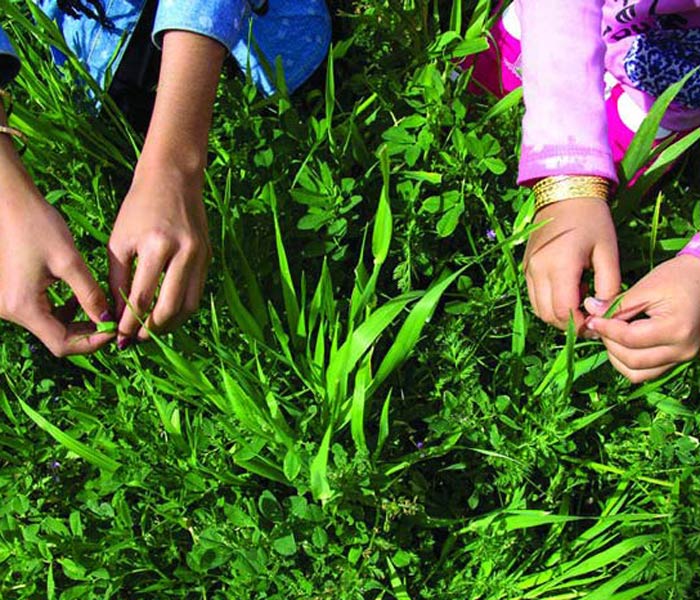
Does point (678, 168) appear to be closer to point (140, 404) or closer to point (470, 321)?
point (470, 321)

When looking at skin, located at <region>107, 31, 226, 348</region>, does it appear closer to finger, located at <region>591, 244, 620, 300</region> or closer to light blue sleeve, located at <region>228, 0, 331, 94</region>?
light blue sleeve, located at <region>228, 0, 331, 94</region>

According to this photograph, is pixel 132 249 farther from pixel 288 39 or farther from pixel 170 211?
pixel 288 39

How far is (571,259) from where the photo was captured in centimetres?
125

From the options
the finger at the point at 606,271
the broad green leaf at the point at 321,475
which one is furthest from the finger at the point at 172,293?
the finger at the point at 606,271

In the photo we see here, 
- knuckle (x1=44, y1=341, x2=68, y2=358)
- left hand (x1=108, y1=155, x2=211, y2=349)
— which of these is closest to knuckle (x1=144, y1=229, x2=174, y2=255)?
left hand (x1=108, y1=155, x2=211, y2=349)

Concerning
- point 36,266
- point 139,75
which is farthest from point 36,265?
point 139,75

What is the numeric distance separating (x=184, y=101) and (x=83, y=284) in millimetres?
344

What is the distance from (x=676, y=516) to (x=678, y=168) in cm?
88

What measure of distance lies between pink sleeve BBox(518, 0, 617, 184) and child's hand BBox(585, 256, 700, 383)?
0.21 m

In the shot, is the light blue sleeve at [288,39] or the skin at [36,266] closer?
the skin at [36,266]

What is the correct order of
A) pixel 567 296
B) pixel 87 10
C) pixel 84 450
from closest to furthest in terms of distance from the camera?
pixel 567 296, pixel 84 450, pixel 87 10

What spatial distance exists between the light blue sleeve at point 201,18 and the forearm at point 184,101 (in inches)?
0.5

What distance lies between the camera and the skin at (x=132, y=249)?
1.18m

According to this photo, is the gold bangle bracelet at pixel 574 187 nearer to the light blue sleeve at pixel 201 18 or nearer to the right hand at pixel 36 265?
the light blue sleeve at pixel 201 18
